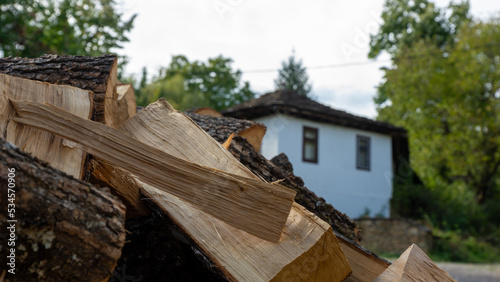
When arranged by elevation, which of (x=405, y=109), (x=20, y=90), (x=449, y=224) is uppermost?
(x=405, y=109)

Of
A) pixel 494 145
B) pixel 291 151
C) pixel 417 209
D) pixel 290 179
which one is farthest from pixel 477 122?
pixel 290 179

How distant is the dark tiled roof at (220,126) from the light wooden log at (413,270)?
1246 mm

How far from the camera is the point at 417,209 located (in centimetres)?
1856

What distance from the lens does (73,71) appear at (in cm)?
265

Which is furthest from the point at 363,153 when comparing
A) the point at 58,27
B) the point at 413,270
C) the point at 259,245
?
the point at 259,245

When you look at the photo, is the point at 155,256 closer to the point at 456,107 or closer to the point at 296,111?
the point at 296,111

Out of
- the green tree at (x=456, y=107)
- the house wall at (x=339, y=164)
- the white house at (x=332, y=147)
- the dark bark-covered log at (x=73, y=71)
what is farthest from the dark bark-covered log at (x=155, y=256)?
the green tree at (x=456, y=107)

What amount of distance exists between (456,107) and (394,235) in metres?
12.0

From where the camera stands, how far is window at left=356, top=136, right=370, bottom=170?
17797 mm

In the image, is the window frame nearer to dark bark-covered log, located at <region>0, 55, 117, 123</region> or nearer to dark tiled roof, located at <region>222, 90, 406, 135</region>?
dark tiled roof, located at <region>222, 90, 406, 135</region>

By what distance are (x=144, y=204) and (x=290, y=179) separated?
0.94m

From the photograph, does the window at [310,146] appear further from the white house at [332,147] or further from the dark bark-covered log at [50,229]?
the dark bark-covered log at [50,229]

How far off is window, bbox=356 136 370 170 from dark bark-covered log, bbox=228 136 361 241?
1518cm

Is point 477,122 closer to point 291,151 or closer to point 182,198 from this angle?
point 291,151
